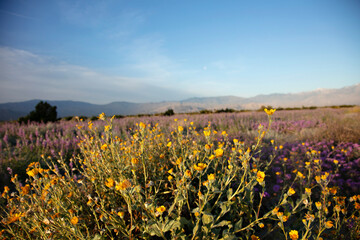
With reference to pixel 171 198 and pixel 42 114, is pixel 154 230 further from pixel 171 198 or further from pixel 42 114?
pixel 42 114

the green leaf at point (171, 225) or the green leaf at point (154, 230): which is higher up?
the green leaf at point (171, 225)

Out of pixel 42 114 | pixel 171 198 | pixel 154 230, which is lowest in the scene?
pixel 171 198

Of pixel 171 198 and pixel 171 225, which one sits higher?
pixel 171 225

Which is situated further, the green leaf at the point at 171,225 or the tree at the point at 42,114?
the tree at the point at 42,114

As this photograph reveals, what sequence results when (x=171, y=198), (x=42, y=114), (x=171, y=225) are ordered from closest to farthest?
(x=171, y=225)
(x=171, y=198)
(x=42, y=114)

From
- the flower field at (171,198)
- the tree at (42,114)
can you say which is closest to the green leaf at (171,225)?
the flower field at (171,198)

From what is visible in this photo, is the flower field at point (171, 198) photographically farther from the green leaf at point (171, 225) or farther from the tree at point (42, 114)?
the tree at point (42, 114)

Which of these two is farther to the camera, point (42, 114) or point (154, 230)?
point (42, 114)

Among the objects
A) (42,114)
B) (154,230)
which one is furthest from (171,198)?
(42,114)

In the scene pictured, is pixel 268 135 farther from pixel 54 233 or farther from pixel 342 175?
A: pixel 54 233

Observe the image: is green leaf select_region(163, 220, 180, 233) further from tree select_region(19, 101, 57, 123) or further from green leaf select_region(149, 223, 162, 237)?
tree select_region(19, 101, 57, 123)

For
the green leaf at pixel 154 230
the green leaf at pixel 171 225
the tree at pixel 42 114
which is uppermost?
the tree at pixel 42 114

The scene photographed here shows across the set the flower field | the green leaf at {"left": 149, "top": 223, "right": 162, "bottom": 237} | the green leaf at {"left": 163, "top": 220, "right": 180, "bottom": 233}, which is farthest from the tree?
the green leaf at {"left": 163, "top": 220, "right": 180, "bottom": 233}

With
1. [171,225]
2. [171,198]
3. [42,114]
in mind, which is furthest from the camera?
[42,114]
